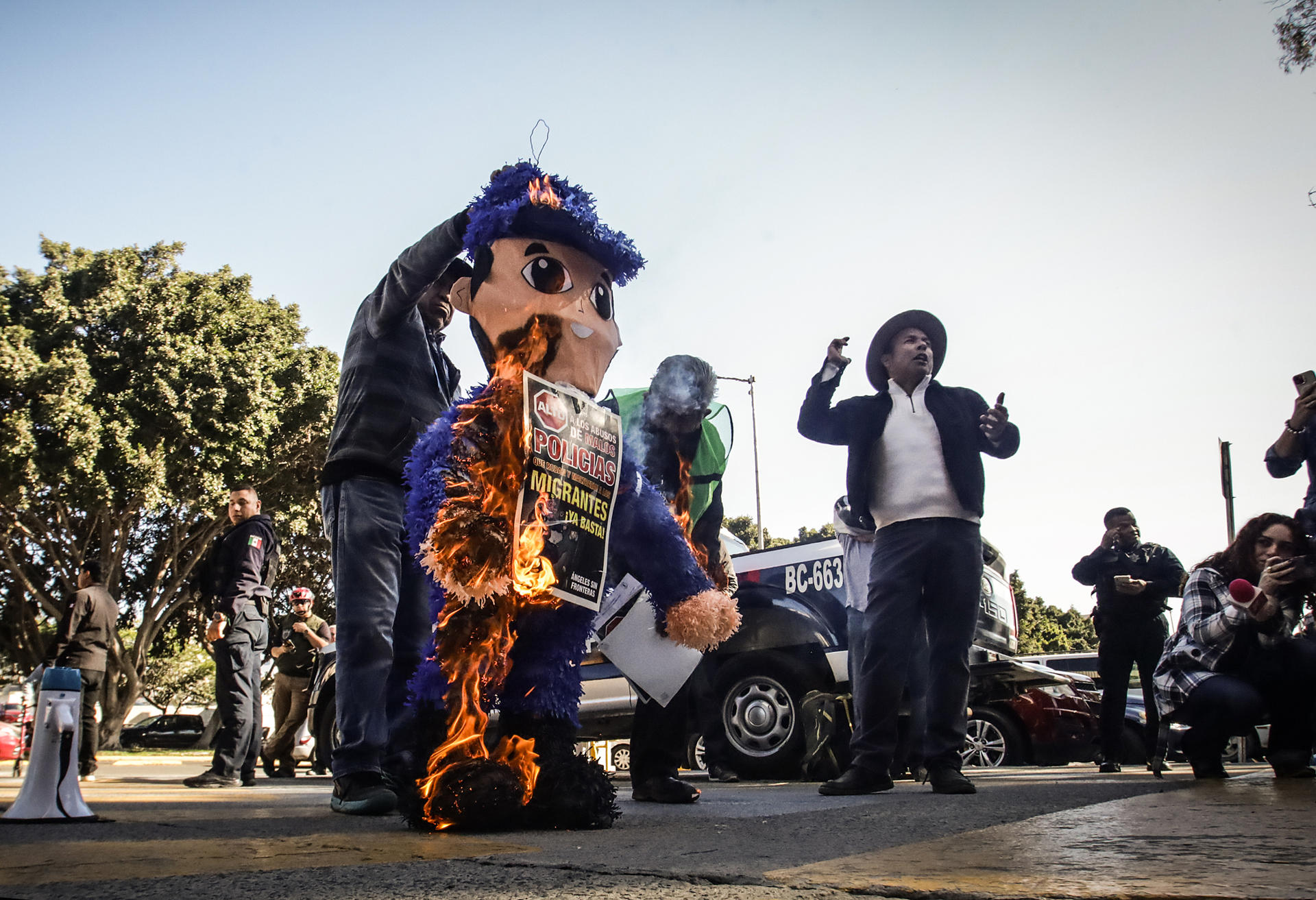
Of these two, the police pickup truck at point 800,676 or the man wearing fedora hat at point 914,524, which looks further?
the police pickup truck at point 800,676

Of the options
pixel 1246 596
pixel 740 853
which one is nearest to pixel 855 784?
pixel 1246 596

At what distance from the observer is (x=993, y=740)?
8.49 metres

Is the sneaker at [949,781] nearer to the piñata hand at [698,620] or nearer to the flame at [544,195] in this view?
the piñata hand at [698,620]

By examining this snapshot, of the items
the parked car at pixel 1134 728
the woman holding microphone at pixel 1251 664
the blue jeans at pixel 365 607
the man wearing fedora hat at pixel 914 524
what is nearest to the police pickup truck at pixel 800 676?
the parked car at pixel 1134 728

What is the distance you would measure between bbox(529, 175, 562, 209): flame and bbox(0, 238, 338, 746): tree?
14.5 metres

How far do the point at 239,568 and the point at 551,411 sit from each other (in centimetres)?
399

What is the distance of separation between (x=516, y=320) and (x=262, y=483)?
54.6ft

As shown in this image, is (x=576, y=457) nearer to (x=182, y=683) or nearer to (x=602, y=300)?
(x=602, y=300)

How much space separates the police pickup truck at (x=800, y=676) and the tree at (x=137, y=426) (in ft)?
36.5

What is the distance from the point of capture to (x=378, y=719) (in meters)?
3.57

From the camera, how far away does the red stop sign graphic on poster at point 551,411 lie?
3.15 meters

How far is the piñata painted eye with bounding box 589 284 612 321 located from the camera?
3.55 metres

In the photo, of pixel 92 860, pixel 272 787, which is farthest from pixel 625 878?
pixel 272 787

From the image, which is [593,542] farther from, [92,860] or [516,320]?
[92,860]
